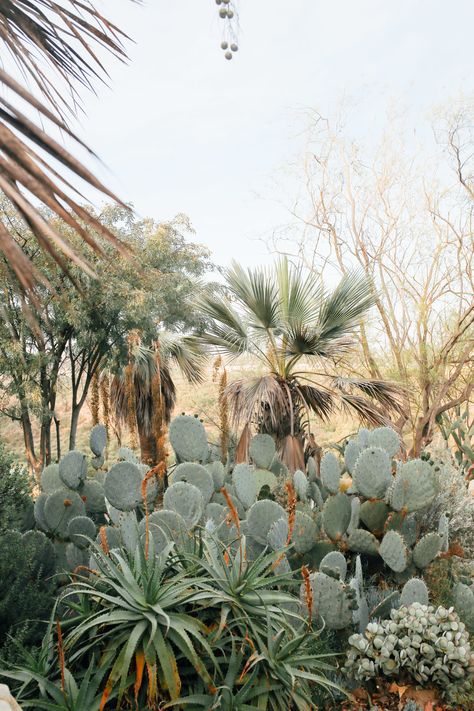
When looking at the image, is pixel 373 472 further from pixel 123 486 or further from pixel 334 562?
pixel 123 486

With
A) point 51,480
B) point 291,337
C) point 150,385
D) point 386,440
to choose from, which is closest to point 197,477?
point 51,480

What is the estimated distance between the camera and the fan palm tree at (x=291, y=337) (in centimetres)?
681

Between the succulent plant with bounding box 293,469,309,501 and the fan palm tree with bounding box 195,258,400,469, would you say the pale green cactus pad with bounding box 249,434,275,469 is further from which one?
the succulent plant with bounding box 293,469,309,501

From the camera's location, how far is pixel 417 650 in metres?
3.12

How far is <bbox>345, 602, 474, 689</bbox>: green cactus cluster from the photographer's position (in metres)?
3.08

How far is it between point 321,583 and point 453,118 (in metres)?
12.7

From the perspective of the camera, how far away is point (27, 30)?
1.87 meters

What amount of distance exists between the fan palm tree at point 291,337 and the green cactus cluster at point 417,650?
346 cm

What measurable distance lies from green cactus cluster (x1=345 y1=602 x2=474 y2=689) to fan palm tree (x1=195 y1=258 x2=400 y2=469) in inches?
136

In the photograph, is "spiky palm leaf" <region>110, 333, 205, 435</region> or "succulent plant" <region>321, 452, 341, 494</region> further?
"spiky palm leaf" <region>110, 333, 205, 435</region>

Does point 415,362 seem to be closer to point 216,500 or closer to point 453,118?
point 453,118

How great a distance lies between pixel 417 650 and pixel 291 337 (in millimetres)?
4182

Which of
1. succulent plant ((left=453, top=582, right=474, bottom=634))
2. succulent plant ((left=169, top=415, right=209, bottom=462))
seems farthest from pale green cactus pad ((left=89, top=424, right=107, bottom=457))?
succulent plant ((left=453, top=582, right=474, bottom=634))

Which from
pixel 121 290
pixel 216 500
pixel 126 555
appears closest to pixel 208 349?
pixel 216 500
